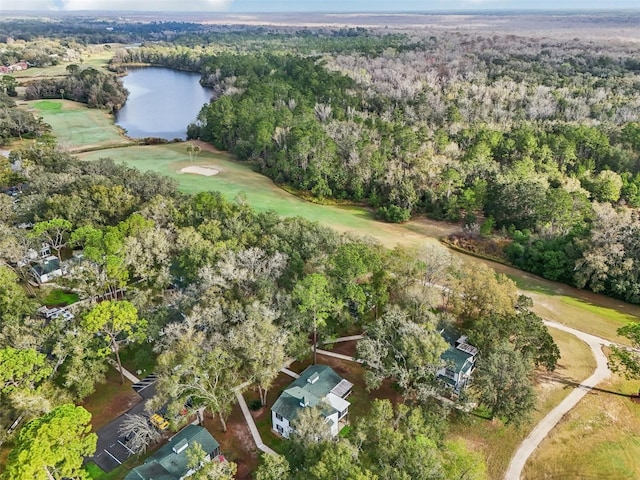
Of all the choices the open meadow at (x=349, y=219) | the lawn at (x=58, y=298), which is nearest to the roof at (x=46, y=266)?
the lawn at (x=58, y=298)

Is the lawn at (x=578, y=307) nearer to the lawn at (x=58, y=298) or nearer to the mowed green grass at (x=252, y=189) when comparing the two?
the mowed green grass at (x=252, y=189)

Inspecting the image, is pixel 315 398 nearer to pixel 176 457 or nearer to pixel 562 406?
pixel 176 457

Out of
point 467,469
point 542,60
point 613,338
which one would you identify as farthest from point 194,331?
point 542,60

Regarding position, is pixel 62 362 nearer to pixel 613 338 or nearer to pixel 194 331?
pixel 194 331

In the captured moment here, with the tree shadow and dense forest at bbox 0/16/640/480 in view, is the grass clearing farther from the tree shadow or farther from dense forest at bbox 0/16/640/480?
the tree shadow

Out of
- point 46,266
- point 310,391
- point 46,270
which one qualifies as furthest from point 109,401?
point 46,266

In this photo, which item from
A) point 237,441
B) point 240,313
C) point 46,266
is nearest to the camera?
point 237,441
